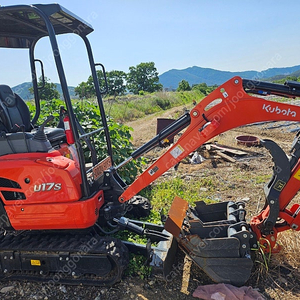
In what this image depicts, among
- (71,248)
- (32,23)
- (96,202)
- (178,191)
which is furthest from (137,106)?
(71,248)

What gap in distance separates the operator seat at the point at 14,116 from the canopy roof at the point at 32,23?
0.69 m

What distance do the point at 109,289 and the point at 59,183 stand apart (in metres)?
1.30

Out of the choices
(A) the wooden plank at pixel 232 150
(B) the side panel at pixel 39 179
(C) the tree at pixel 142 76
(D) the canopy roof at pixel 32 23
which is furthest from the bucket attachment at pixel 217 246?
(C) the tree at pixel 142 76

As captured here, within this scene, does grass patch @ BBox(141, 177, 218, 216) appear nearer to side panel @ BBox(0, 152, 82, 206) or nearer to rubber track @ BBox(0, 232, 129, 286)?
rubber track @ BBox(0, 232, 129, 286)

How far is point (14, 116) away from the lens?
3738 millimetres

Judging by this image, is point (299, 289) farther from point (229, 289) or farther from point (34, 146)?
point (34, 146)

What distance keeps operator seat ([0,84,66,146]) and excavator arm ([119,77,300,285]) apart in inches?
52.7

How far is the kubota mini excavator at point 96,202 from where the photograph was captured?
294cm

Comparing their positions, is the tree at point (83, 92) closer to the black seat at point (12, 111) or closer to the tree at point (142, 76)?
the black seat at point (12, 111)

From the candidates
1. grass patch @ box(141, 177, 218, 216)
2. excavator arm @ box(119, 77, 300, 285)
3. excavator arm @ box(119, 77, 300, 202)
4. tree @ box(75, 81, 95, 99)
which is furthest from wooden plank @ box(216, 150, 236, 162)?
excavator arm @ box(119, 77, 300, 202)

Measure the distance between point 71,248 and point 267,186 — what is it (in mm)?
2253

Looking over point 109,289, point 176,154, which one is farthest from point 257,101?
point 109,289

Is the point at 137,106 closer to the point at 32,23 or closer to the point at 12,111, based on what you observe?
the point at 12,111

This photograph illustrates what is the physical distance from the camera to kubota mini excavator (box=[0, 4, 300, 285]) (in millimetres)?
2943
